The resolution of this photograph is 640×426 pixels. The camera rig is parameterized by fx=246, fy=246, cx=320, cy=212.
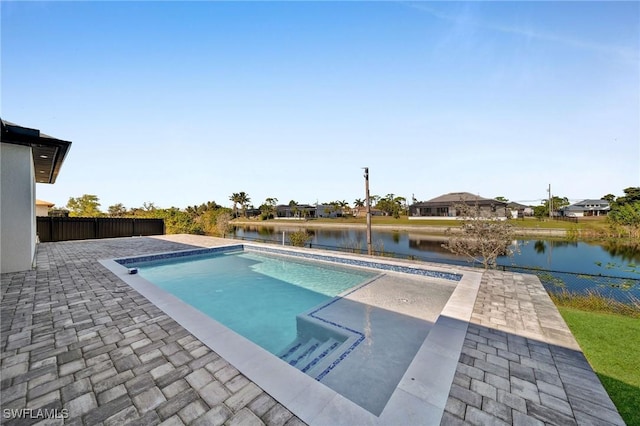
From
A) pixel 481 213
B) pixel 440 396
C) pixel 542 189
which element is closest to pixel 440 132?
pixel 481 213

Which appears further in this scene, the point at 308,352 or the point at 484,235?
the point at 484,235

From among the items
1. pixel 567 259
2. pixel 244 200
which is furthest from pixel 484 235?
pixel 244 200

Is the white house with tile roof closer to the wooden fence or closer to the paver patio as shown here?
the paver patio

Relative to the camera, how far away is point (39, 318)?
3.03 meters

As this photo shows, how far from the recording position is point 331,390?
1.86 meters

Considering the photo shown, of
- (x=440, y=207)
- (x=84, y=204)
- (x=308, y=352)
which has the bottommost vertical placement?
(x=308, y=352)

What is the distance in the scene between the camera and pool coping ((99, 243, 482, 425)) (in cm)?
164

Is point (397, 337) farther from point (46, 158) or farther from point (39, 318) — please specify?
point (46, 158)

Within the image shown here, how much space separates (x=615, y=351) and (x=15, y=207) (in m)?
9.98

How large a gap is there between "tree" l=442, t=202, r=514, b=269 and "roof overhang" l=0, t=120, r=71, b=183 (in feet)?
33.0

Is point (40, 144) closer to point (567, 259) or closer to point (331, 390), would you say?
point (331, 390)

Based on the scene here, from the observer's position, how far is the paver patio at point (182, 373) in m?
1.63

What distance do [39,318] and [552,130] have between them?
17.0 m

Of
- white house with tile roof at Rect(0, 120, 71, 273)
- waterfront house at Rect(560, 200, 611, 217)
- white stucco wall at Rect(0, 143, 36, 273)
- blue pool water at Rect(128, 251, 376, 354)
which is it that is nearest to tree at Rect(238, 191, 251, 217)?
blue pool water at Rect(128, 251, 376, 354)
